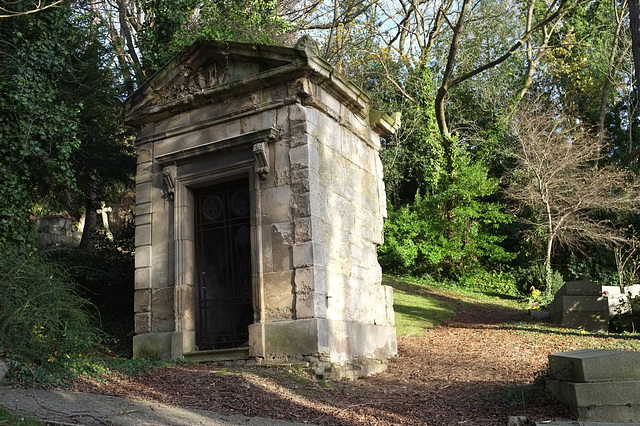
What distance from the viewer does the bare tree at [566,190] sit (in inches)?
698

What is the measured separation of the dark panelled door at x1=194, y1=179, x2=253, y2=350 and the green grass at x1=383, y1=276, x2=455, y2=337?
4.23 metres

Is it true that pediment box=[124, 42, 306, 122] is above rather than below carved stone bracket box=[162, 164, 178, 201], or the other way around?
above

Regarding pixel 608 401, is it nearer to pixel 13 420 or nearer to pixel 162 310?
pixel 13 420

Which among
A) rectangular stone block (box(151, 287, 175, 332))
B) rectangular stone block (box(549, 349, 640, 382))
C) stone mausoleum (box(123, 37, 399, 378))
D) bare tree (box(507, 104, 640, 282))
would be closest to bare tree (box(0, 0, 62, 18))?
stone mausoleum (box(123, 37, 399, 378))

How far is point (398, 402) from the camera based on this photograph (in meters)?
6.40

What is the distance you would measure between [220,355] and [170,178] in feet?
8.73

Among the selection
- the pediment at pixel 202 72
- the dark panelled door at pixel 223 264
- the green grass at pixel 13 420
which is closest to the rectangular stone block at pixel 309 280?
the dark panelled door at pixel 223 264

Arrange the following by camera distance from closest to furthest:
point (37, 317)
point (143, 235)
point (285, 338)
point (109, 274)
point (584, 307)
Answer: point (37, 317) < point (285, 338) < point (143, 235) < point (109, 274) < point (584, 307)

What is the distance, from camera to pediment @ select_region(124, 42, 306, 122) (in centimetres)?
801

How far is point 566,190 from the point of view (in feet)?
58.6

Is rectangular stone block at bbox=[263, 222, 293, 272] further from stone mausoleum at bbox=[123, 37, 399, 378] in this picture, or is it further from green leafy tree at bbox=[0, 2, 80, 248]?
green leafy tree at bbox=[0, 2, 80, 248]

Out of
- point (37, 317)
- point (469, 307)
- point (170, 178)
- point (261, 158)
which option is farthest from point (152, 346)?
point (469, 307)

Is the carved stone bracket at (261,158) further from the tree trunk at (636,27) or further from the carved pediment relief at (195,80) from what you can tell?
the tree trunk at (636,27)

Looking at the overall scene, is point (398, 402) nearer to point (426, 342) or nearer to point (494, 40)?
point (426, 342)
